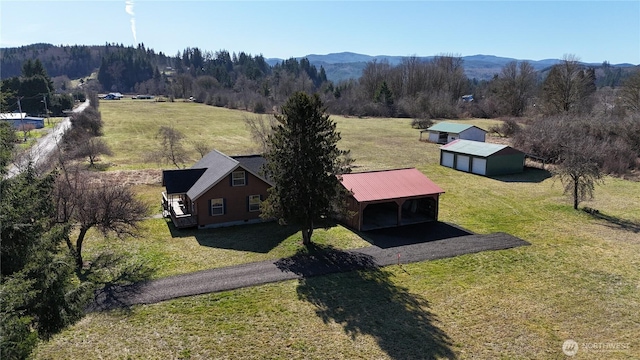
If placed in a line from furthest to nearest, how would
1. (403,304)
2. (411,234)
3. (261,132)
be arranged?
(261,132) < (411,234) < (403,304)

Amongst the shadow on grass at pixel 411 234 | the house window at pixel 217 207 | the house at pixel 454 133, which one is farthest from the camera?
the house at pixel 454 133

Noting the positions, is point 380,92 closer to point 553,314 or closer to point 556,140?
point 556,140

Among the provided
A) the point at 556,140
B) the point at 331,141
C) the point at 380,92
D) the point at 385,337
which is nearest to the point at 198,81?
the point at 380,92

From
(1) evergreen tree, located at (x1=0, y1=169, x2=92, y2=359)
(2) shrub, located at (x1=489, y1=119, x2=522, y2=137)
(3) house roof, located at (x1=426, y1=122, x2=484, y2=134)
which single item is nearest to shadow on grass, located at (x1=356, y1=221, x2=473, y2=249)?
(1) evergreen tree, located at (x1=0, y1=169, x2=92, y2=359)

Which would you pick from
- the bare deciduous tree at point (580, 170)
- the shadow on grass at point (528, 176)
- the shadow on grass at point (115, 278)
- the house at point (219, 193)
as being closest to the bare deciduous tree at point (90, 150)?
the house at point (219, 193)

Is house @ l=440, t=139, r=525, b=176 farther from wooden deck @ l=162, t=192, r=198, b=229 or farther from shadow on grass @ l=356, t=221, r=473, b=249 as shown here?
wooden deck @ l=162, t=192, r=198, b=229

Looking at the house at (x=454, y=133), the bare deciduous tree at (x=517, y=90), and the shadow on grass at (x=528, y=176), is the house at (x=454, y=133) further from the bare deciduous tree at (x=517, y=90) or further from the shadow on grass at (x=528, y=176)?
the bare deciduous tree at (x=517, y=90)

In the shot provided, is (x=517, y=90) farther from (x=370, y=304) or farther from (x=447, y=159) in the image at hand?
(x=370, y=304)

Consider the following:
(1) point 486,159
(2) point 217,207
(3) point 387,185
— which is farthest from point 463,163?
(2) point 217,207
